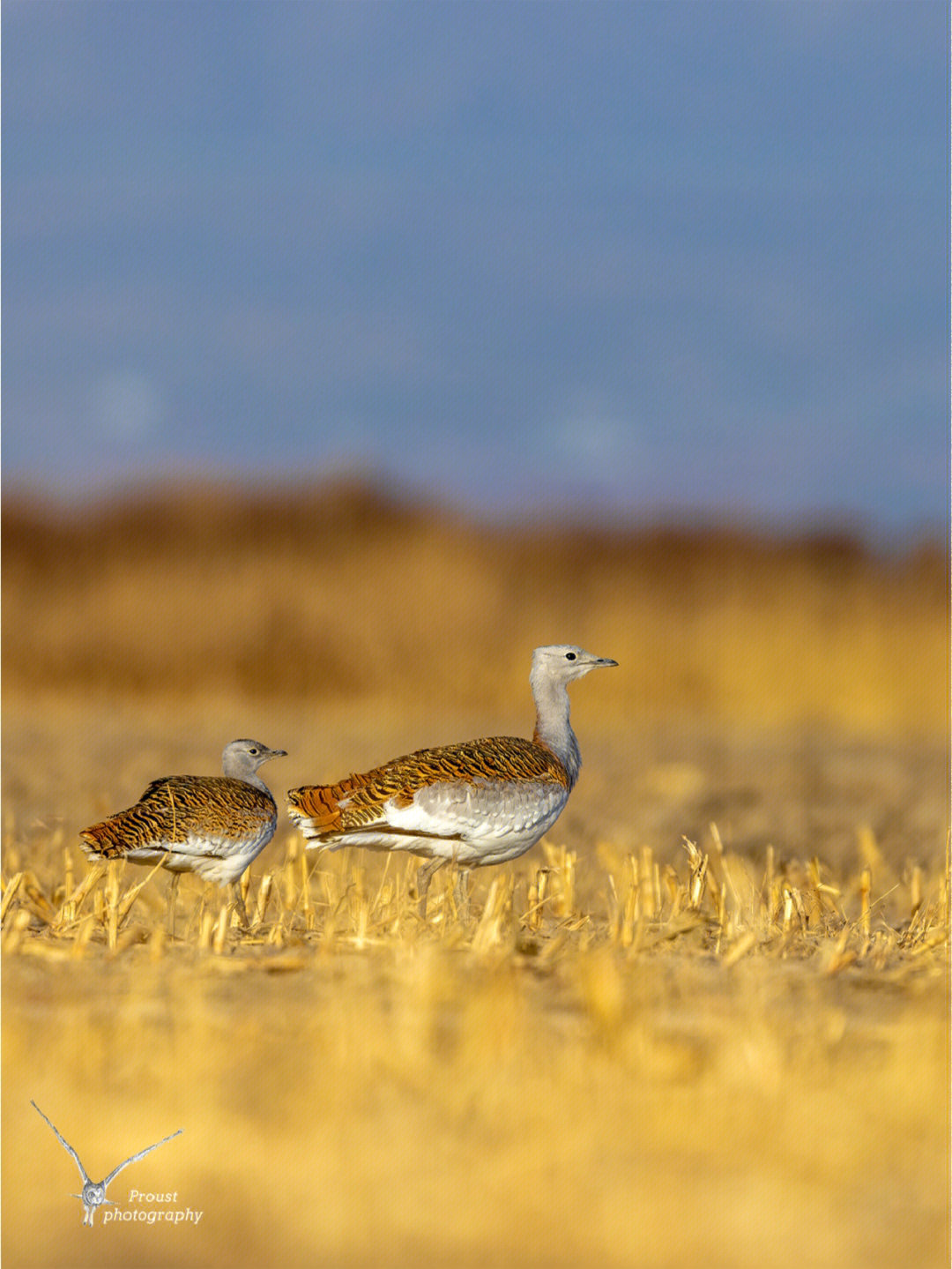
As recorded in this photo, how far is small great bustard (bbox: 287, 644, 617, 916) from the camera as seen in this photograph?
5879 millimetres

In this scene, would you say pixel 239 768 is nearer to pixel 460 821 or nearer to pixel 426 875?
pixel 426 875

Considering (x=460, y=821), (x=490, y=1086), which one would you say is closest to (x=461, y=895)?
(x=460, y=821)

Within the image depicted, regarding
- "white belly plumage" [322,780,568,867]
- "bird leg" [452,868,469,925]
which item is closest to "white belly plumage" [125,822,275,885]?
"white belly plumage" [322,780,568,867]

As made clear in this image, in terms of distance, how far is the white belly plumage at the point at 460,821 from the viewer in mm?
5879

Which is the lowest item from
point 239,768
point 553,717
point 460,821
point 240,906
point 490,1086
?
point 490,1086

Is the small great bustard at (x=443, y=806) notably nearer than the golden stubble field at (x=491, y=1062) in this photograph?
No

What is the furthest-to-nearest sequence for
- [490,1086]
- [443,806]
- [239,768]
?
[239,768], [443,806], [490,1086]

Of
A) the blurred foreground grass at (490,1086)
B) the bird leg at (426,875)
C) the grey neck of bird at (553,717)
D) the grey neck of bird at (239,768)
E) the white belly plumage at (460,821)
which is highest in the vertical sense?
the grey neck of bird at (553,717)

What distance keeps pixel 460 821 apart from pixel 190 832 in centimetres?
102

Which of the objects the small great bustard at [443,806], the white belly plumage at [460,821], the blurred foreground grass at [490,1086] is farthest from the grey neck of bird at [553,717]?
the blurred foreground grass at [490,1086]

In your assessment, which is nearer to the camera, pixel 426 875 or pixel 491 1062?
pixel 491 1062

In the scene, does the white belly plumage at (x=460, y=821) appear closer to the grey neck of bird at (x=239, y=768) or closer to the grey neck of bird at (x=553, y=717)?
the grey neck of bird at (x=553, y=717)

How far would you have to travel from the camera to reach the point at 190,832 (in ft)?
19.7

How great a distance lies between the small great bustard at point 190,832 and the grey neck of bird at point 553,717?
46.7 inches
